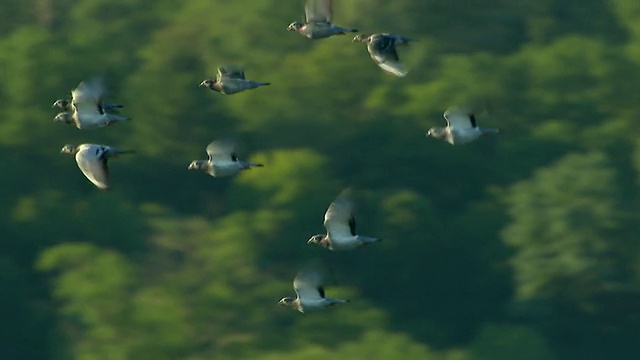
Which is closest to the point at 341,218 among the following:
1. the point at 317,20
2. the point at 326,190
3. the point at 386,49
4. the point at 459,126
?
the point at 459,126

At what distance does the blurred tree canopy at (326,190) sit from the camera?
4597 cm

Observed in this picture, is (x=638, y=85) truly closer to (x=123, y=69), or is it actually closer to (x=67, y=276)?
(x=123, y=69)

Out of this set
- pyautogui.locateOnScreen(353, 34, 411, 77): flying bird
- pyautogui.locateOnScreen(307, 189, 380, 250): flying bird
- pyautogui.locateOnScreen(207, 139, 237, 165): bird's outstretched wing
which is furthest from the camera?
pyautogui.locateOnScreen(353, 34, 411, 77): flying bird

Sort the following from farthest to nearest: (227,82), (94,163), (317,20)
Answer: (227,82)
(317,20)
(94,163)

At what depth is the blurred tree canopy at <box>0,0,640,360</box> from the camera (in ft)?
151

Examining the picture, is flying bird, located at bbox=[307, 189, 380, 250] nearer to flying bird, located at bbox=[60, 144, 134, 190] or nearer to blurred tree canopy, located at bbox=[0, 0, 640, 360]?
flying bird, located at bbox=[60, 144, 134, 190]

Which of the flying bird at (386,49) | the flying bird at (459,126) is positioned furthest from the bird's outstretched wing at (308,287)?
the flying bird at (386,49)

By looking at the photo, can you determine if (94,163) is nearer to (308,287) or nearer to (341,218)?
(341,218)

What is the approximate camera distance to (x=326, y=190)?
168 ft

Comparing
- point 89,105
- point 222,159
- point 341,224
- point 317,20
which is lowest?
point 341,224

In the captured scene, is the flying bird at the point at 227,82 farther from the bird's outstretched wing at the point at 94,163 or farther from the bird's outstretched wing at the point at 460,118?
the bird's outstretched wing at the point at 460,118

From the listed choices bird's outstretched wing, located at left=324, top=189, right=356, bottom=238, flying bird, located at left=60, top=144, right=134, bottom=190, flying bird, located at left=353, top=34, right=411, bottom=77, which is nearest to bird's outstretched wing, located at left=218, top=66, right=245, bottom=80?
flying bird, located at left=353, top=34, right=411, bottom=77

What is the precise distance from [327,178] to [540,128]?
7.44 meters

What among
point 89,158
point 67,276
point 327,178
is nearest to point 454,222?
point 327,178
